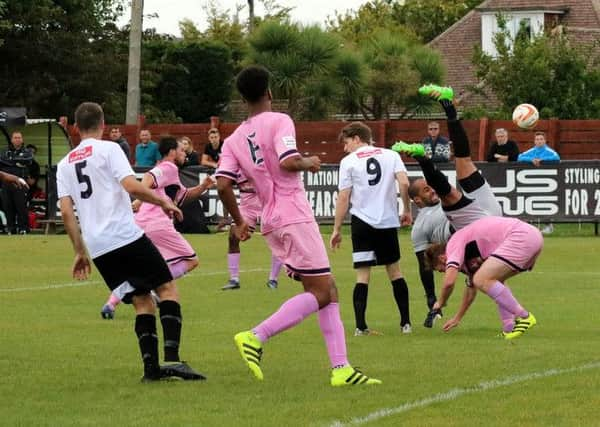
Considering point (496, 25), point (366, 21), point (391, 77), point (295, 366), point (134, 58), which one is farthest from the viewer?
point (366, 21)

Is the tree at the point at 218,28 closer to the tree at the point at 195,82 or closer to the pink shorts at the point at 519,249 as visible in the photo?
the tree at the point at 195,82

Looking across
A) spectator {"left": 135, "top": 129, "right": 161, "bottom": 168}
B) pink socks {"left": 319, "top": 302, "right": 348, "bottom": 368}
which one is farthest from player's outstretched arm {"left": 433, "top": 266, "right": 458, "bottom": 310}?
spectator {"left": 135, "top": 129, "right": 161, "bottom": 168}

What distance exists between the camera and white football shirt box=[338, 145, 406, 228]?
1366 centimetres

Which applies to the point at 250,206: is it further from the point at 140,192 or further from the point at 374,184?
the point at 140,192

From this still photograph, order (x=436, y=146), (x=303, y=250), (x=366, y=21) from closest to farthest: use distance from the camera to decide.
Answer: (x=303, y=250), (x=436, y=146), (x=366, y=21)

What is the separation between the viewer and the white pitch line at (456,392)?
859 cm

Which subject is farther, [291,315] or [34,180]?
[34,180]

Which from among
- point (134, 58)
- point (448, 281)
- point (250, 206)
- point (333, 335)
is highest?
point (134, 58)

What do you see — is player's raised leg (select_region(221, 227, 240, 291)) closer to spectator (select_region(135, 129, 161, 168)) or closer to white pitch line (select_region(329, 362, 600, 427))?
white pitch line (select_region(329, 362, 600, 427))

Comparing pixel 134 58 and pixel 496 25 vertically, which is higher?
pixel 496 25

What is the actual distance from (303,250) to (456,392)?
1304mm

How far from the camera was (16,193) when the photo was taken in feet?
95.5

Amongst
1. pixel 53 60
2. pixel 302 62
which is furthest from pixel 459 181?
pixel 53 60

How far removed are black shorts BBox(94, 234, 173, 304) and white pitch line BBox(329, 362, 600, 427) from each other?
6.52 feet
